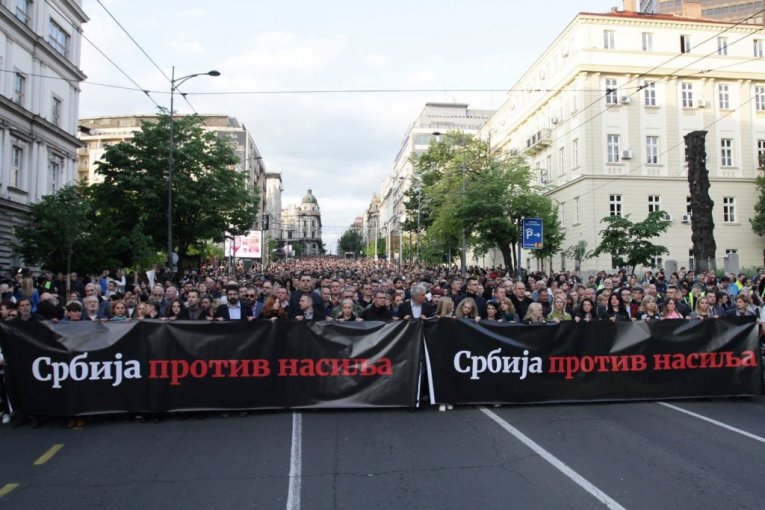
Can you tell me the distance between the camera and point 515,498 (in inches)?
206

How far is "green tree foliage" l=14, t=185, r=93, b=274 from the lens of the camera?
23656 millimetres

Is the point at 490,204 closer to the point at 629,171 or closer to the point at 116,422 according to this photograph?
the point at 629,171

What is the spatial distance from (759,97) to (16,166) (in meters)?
46.8

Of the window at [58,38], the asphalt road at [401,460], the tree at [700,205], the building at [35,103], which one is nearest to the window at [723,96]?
the tree at [700,205]

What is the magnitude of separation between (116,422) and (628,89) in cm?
4053

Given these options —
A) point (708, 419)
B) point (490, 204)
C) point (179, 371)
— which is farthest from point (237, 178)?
point (708, 419)

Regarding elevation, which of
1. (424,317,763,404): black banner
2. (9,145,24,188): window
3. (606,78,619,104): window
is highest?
(606,78,619,104): window

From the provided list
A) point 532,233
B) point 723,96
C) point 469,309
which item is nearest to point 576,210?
point 723,96

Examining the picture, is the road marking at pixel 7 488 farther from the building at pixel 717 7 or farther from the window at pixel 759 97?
the building at pixel 717 7

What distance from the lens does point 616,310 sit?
10336 millimetres

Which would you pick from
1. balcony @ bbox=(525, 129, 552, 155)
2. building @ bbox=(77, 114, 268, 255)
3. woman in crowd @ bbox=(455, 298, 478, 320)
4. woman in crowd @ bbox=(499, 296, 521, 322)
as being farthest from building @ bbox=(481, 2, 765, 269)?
building @ bbox=(77, 114, 268, 255)

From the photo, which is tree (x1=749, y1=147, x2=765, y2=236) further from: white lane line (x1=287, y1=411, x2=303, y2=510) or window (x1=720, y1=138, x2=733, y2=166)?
white lane line (x1=287, y1=411, x2=303, y2=510)

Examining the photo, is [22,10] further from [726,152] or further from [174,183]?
[726,152]

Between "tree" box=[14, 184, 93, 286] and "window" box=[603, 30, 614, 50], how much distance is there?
3302 cm
